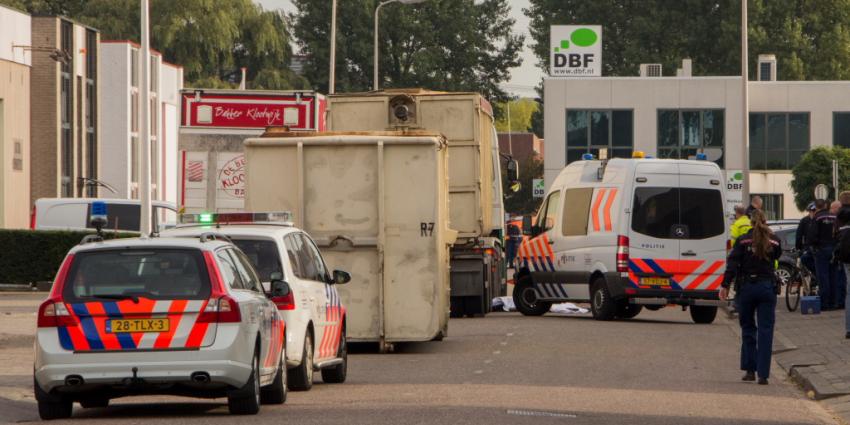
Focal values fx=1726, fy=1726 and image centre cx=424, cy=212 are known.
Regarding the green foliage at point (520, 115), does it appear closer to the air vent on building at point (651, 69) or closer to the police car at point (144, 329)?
the air vent on building at point (651, 69)

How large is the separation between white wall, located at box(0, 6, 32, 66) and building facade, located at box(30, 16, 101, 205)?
14.9 inches

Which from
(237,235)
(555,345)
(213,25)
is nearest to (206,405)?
(237,235)

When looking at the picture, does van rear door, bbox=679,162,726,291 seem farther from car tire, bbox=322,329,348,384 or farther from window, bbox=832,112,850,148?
window, bbox=832,112,850,148

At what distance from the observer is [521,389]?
15.7 metres

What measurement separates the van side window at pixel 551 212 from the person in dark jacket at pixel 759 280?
11.3 meters

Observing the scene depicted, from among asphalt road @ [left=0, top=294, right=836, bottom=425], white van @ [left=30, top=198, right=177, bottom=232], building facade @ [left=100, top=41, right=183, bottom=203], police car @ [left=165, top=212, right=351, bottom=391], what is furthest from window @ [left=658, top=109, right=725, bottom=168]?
police car @ [left=165, top=212, right=351, bottom=391]

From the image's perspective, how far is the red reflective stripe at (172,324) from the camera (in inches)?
499

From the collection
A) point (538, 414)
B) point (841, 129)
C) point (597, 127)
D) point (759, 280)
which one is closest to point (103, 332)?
point (538, 414)

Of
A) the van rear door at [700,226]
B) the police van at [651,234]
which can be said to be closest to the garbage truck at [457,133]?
the police van at [651,234]

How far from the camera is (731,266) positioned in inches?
667

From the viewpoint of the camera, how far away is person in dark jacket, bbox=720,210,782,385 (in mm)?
16688

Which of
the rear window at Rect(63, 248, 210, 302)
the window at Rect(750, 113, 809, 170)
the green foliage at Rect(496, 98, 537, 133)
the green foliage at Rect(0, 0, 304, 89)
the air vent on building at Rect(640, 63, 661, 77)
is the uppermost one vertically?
the green foliage at Rect(496, 98, 537, 133)

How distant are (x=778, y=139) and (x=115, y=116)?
2714 cm

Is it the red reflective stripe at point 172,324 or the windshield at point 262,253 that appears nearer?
the red reflective stripe at point 172,324
